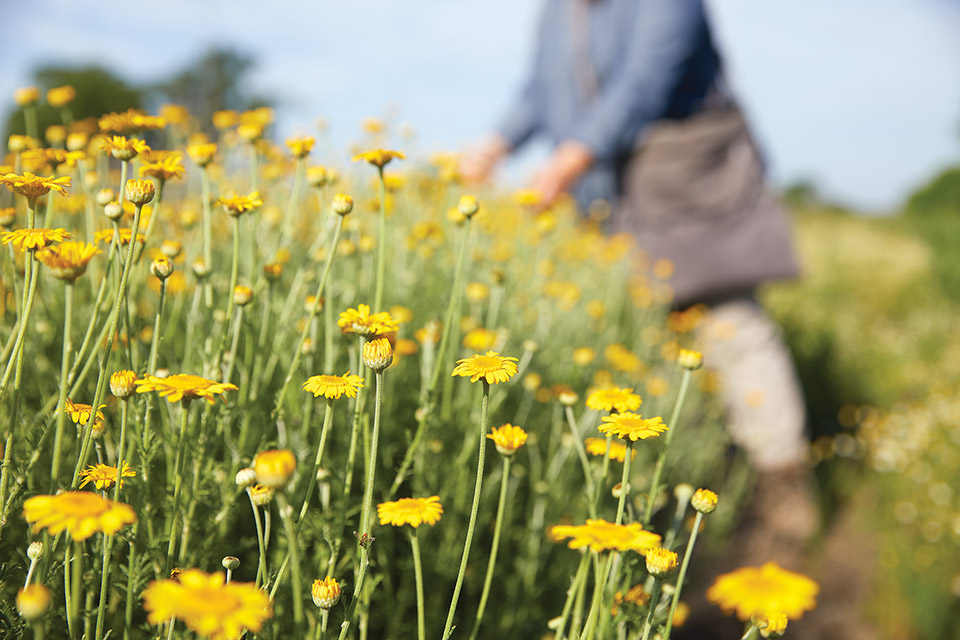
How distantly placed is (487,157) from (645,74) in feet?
2.53

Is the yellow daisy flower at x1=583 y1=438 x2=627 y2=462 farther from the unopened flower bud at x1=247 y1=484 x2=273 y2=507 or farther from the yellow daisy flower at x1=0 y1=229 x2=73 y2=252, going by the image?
the yellow daisy flower at x1=0 y1=229 x2=73 y2=252

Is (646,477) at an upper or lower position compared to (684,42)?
lower

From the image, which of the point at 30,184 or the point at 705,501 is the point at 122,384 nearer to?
the point at 30,184

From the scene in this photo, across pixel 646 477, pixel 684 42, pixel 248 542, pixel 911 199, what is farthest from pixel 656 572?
pixel 911 199

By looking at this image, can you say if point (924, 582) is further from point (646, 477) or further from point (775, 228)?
point (775, 228)

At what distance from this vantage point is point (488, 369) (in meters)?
0.70

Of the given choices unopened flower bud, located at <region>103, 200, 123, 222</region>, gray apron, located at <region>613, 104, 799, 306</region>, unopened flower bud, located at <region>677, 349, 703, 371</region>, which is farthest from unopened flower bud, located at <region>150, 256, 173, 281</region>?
gray apron, located at <region>613, 104, 799, 306</region>

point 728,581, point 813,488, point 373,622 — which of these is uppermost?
point 728,581

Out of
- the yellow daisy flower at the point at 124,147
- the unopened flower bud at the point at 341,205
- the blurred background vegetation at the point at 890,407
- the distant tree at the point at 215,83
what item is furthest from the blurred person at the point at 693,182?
the distant tree at the point at 215,83

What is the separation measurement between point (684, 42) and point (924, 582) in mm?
1857

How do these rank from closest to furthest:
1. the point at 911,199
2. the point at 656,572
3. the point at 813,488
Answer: the point at 656,572, the point at 813,488, the point at 911,199

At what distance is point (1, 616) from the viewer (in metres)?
0.79

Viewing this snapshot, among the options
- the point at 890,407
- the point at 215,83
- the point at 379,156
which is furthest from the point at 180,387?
the point at 215,83

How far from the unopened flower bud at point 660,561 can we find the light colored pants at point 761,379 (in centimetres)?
204
